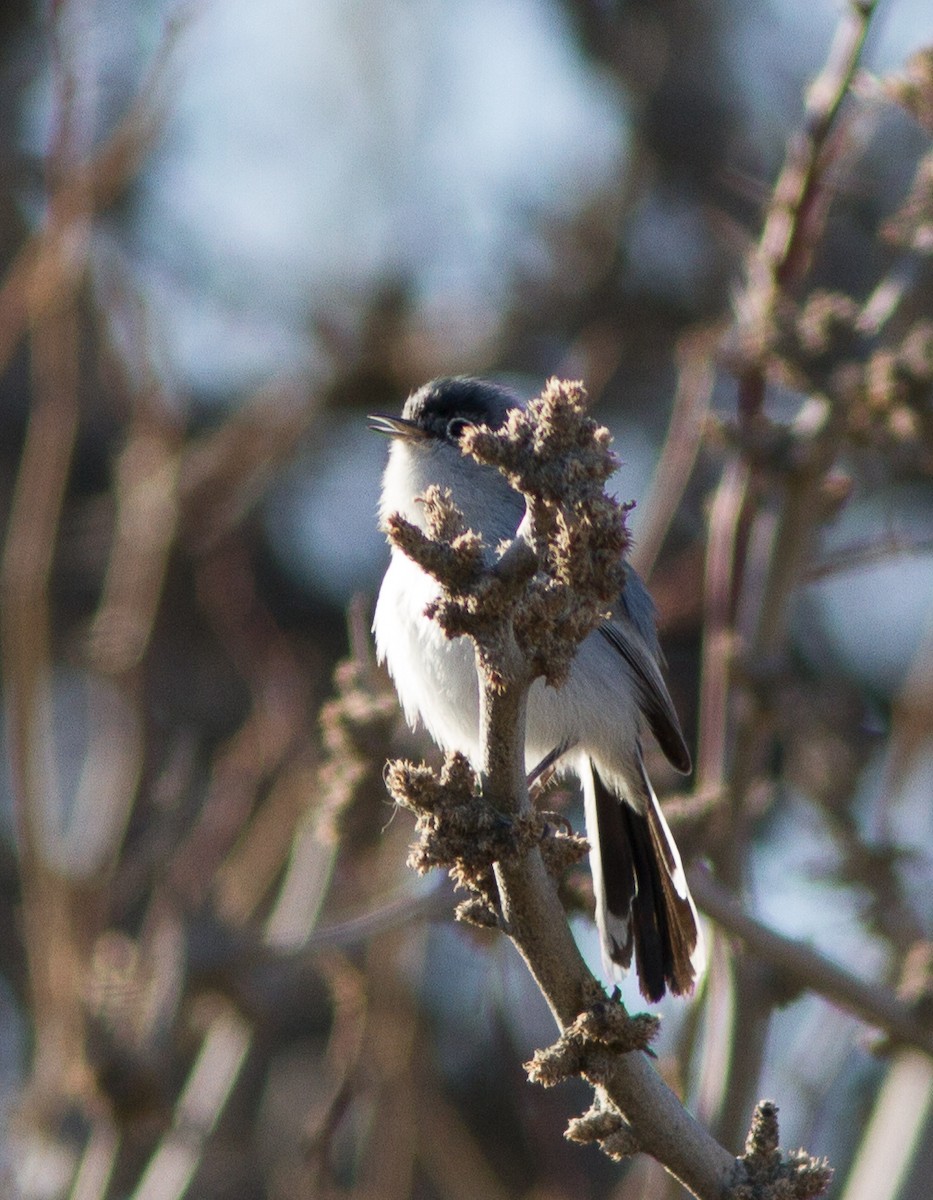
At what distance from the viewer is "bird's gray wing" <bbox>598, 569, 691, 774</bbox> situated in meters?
3.52

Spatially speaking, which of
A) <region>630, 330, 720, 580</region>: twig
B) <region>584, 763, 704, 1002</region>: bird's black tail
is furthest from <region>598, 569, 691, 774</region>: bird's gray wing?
<region>630, 330, 720, 580</region>: twig

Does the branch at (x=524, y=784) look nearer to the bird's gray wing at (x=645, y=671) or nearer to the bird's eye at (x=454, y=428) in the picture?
the bird's gray wing at (x=645, y=671)

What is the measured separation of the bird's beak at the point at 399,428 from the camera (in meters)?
3.85

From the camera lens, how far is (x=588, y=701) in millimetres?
3604

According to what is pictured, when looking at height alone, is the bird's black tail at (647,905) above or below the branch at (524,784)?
above

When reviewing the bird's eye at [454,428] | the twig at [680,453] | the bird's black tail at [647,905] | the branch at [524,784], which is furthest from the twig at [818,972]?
the bird's eye at [454,428]

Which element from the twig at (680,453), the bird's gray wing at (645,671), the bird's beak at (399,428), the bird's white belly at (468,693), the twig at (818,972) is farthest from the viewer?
the twig at (680,453)

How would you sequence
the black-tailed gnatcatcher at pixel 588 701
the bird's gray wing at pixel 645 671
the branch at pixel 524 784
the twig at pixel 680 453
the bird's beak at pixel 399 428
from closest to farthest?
the branch at pixel 524 784
the black-tailed gnatcatcher at pixel 588 701
the bird's gray wing at pixel 645 671
the bird's beak at pixel 399 428
the twig at pixel 680 453

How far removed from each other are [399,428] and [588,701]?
2.84 ft

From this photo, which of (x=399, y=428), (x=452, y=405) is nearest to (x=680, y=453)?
(x=452, y=405)

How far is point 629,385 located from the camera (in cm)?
746

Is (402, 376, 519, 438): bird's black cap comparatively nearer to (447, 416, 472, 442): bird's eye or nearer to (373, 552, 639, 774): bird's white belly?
(447, 416, 472, 442): bird's eye

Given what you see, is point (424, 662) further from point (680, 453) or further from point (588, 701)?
point (680, 453)

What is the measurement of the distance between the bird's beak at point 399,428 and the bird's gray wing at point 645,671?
0.70m
